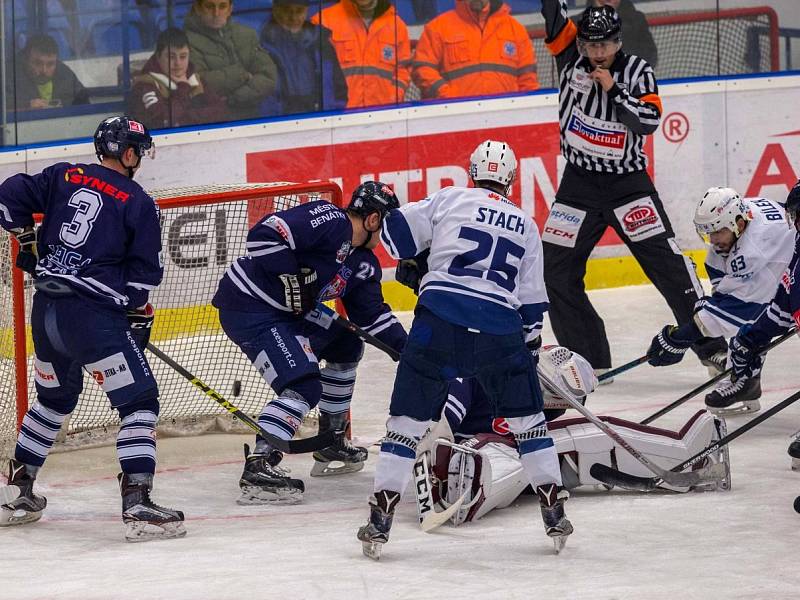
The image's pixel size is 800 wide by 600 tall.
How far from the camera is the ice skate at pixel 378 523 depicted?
3.79 m

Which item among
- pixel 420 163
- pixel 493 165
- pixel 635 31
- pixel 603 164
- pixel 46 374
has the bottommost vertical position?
pixel 46 374

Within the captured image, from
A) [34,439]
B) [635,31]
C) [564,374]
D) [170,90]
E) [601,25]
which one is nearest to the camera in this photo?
[34,439]

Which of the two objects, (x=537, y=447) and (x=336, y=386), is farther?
(x=336, y=386)

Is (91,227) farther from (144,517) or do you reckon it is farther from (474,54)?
(474,54)

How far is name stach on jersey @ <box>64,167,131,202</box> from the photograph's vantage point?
13.6ft

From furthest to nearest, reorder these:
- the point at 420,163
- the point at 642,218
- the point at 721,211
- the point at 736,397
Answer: the point at 420,163
the point at 642,218
the point at 736,397
the point at 721,211

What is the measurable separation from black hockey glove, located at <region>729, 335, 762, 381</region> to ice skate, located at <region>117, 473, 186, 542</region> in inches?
83.5

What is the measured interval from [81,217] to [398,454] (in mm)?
1096

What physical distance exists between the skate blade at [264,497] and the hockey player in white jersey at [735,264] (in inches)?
58.8

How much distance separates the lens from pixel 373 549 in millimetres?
3811

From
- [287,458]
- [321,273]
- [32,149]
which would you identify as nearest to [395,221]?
[321,273]

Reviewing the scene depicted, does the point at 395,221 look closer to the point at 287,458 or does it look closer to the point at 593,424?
the point at 593,424

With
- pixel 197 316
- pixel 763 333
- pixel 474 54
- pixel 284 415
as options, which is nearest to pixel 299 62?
pixel 474 54

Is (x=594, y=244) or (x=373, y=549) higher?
(x=594, y=244)
